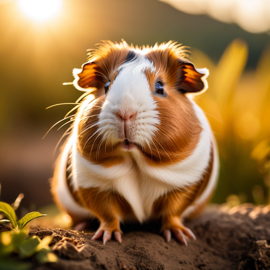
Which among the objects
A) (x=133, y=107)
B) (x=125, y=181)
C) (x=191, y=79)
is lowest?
(x=125, y=181)

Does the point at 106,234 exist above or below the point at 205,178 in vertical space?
below

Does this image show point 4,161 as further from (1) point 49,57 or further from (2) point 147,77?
(2) point 147,77

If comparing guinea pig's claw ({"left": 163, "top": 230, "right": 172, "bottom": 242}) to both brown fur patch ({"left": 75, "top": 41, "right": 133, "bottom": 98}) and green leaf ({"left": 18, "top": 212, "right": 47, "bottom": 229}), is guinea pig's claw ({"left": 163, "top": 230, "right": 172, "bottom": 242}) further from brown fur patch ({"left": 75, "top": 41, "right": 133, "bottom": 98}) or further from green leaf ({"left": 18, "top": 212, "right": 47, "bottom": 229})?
brown fur patch ({"left": 75, "top": 41, "right": 133, "bottom": 98})

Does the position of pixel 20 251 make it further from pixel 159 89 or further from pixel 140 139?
pixel 159 89

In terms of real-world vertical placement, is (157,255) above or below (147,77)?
below

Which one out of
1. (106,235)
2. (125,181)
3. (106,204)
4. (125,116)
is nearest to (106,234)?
(106,235)

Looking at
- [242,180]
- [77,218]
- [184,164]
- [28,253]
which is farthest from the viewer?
[242,180]

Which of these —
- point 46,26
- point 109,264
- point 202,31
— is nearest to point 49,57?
point 46,26
